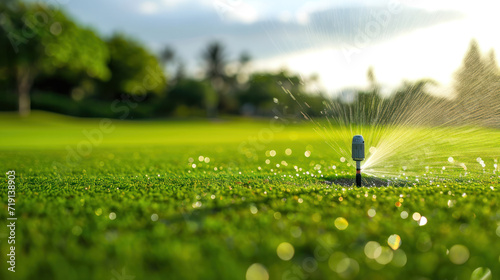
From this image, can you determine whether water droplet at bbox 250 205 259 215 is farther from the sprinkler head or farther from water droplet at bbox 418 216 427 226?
the sprinkler head

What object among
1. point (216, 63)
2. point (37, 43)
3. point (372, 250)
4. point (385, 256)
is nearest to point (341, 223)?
point (372, 250)

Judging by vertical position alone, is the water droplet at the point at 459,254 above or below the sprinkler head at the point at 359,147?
below

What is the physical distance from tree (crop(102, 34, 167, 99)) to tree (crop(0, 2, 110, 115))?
1380 centimetres

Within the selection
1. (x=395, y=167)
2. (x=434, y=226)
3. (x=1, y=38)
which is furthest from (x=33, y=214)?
(x=1, y=38)

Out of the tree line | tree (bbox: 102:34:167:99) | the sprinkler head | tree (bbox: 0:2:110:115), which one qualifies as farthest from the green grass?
tree (bbox: 102:34:167:99)

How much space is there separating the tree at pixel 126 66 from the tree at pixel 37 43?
1380 centimetres

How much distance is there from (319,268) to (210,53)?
271 feet

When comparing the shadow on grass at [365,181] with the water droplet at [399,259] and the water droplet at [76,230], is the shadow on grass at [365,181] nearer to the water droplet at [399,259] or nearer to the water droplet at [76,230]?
the water droplet at [399,259]

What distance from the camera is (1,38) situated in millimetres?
40844

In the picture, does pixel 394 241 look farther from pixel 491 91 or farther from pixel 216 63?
pixel 216 63

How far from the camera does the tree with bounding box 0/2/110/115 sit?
3888 centimetres

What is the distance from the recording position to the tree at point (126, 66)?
5844 centimetres

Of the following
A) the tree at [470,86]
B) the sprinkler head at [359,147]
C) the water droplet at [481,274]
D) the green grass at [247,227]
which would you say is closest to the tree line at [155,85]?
the tree at [470,86]

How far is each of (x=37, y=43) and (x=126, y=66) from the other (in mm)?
18507
